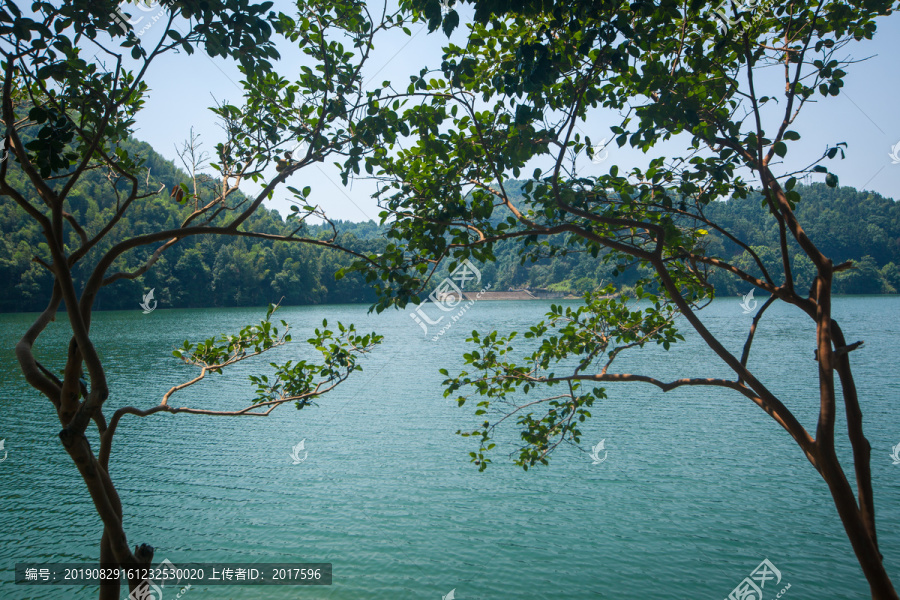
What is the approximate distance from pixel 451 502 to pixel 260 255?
66.2 m

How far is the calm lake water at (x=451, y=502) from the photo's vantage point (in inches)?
296

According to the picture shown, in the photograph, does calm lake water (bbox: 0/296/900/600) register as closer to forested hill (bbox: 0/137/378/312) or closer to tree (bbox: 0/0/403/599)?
tree (bbox: 0/0/403/599)

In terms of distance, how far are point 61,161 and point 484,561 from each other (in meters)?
6.93

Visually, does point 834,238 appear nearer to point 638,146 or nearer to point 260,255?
point 260,255

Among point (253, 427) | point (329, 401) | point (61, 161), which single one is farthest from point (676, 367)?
point (61, 161)

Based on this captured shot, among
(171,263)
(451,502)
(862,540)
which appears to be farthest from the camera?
(171,263)

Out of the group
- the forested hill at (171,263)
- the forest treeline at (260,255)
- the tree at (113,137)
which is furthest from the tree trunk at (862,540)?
the forested hill at (171,263)

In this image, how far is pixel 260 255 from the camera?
234 feet

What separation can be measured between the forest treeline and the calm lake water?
39.4 meters

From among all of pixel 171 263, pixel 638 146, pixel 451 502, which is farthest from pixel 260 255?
pixel 638 146

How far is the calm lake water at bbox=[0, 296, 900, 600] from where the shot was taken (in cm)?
752

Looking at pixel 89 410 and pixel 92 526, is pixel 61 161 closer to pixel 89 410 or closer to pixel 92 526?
pixel 89 410

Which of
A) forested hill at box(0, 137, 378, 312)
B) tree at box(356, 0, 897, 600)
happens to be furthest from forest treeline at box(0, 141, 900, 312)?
tree at box(356, 0, 897, 600)

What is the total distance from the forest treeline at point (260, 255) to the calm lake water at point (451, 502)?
129ft
